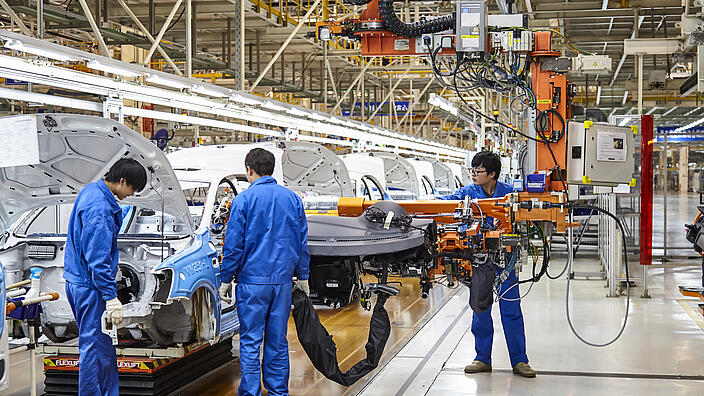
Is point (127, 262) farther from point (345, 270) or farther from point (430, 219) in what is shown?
point (430, 219)

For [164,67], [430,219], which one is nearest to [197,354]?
[430,219]

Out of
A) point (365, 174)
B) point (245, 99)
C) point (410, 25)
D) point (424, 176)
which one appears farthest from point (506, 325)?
point (424, 176)

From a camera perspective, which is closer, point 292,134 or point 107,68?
point 107,68

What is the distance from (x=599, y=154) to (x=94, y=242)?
3.72 m

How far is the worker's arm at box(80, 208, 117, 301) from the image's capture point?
166 inches

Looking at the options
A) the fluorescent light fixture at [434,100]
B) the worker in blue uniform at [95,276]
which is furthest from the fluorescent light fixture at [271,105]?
the worker in blue uniform at [95,276]

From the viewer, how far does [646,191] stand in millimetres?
9234

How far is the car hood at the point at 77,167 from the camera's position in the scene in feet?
15.6

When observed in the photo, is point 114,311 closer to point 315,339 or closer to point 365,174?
point 315,339

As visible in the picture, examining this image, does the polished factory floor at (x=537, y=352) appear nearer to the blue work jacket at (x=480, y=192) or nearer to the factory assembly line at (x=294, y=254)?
the factory assembly line at (x=294, y=254)

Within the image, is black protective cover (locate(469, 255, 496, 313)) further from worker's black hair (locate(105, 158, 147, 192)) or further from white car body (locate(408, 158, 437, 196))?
white car body (locate(408, 158, 437, 196))

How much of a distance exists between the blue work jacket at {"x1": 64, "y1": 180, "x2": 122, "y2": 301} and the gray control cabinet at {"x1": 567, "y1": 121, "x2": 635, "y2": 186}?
3.41 meters

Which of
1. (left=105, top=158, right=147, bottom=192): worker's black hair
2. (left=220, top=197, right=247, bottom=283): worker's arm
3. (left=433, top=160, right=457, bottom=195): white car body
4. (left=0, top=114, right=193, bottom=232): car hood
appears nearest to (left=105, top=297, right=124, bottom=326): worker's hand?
(left=220, top=197, right=247, bottom=283): worker's arm

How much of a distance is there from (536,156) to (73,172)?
3485 millimetres
